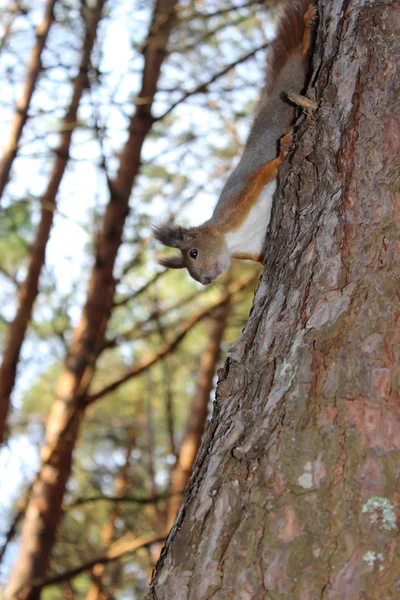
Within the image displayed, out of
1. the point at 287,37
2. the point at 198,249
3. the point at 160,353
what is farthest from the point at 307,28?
the point at 160,353

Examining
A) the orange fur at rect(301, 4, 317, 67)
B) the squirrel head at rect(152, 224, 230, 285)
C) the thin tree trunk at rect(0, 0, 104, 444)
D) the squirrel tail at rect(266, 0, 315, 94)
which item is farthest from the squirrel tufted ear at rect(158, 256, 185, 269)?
the thin tree trunk at rect(0, 0, 104, 444)

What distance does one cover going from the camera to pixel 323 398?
3.67 feet

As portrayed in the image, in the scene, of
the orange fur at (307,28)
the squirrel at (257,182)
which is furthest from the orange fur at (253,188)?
the orange fur at (307,28)

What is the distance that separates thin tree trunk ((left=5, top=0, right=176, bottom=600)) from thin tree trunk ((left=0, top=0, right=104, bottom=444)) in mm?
341

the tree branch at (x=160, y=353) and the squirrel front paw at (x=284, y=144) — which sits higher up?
the tree branch at (x=160, y=353)

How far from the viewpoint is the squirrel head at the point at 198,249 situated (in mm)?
2688

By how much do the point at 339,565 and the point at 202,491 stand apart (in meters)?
0.27

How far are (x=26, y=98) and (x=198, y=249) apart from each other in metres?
2.37

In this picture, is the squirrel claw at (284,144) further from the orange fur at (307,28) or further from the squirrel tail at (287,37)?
the squirrel tail at (287,37)

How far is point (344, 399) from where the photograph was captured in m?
1.11

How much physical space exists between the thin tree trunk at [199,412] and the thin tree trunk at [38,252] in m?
1.33

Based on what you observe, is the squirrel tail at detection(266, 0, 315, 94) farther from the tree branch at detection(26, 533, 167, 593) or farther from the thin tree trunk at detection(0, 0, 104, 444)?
the tree branch at detection(26, 533, 167, 593)

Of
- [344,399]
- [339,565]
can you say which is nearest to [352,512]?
[339,565]

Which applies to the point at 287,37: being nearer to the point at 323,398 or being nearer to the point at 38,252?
the point at 323,398
